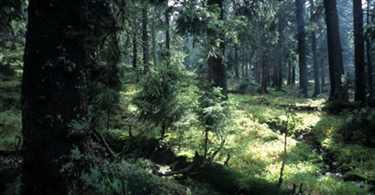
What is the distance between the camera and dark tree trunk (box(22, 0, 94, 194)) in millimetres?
3293

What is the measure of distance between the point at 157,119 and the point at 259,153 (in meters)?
4.26

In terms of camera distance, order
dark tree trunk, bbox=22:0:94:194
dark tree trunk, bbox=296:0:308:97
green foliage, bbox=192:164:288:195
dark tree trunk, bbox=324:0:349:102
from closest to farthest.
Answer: dark tree trunk, bbox=22:0:94:194 → green foliage, bbox=192:164:288:195 → dark tree trunk, bbox=324:0:349:102 → dark tree trunk, bbox=296:0:308:97

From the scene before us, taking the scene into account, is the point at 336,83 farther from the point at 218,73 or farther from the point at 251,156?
the point at 251,156

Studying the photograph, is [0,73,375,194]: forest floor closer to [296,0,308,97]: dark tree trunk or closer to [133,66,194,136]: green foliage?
[133,66,194,136]: green foliage

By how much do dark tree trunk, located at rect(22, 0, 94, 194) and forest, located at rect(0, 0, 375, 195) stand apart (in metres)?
0.01

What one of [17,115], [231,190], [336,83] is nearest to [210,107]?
[231,190]

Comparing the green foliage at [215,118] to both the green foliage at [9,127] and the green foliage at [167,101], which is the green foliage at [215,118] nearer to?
the green foliage at [167,101]

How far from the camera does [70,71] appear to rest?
11.2 feet

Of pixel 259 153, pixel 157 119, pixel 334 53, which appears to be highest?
pixel 334 53

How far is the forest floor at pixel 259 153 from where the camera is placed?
6129 mm

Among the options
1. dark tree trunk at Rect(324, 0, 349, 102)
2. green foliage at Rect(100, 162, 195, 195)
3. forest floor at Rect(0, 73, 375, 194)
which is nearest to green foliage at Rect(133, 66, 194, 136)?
forest floor at Rect(0, 73, 375, 194)

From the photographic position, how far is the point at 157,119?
768cm

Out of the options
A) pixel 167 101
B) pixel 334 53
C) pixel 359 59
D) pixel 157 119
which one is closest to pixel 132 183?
pixel 167 101

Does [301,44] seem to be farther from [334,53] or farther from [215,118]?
[215,118]
